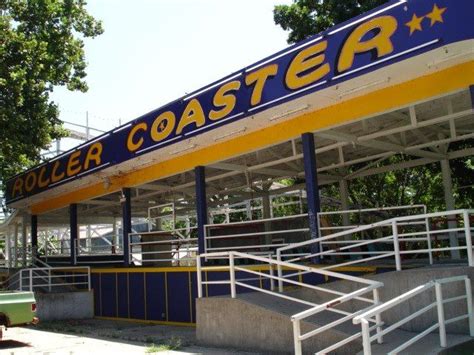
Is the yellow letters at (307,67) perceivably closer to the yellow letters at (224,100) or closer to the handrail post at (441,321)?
the yellow letters at (224,100)

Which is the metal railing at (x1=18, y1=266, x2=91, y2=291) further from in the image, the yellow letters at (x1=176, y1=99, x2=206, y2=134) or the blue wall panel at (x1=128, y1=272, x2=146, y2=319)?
the yellow letters at (x1=176, y1=99, x2=206, y2=134)

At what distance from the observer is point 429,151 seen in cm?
1417

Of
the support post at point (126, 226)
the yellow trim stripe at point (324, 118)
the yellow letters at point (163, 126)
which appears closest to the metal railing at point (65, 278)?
the support post at point (126, 226)

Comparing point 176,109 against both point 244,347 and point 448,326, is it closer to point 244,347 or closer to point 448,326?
point 244,347

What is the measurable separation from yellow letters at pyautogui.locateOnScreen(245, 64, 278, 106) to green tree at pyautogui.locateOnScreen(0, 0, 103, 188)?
775 cm

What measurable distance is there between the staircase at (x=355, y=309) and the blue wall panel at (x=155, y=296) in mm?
4389

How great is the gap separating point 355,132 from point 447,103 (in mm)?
2380

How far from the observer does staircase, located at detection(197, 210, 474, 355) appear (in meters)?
6.72

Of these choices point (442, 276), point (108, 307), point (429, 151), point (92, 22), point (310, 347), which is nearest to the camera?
point (442, 276)

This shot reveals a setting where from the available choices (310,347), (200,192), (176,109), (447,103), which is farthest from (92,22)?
(310,347)

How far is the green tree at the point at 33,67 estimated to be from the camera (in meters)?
15.3

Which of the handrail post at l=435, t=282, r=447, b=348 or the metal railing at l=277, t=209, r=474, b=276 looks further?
the metal railing at l=277, t=209, r=474, b=276

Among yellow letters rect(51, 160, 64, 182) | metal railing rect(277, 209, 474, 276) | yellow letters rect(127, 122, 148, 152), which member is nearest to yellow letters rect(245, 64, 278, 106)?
metal railing rect(277, 209, 474, 276)

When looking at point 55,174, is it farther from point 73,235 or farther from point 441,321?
point 441,321
